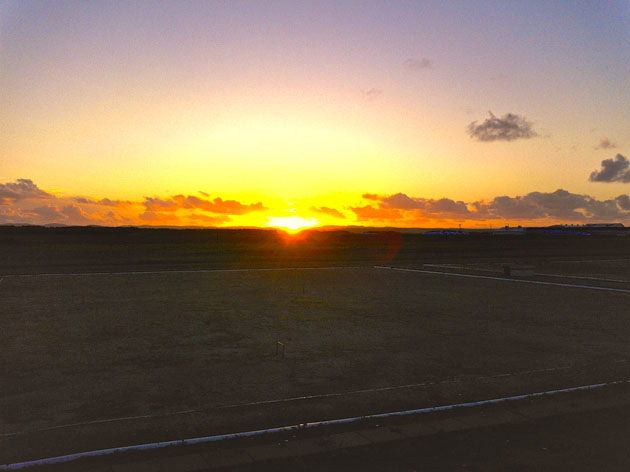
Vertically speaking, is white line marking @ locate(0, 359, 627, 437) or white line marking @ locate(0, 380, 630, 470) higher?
white line marking @ locate(0, 380, 630, 470)

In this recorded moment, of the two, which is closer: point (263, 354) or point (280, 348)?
point (263, 354)

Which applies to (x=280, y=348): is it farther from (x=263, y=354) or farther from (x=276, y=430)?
(x=276, y=430)

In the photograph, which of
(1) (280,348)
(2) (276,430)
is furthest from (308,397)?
(1) (280,348)

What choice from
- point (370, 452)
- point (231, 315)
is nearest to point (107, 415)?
point (370, 452)

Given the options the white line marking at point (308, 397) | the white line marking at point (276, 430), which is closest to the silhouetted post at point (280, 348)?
the white line marking at point (308, 397)

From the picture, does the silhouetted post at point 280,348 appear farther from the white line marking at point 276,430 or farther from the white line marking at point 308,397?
the white line marking at point 276,430

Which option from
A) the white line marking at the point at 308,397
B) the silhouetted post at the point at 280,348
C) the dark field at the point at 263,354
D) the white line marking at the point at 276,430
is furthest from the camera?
the silhouetted post at the point at 280,348

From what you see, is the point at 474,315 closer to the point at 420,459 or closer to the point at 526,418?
the point at 526,418

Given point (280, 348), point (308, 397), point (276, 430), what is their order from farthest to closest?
point (280, 348), point (308, 397), point (276, 430)

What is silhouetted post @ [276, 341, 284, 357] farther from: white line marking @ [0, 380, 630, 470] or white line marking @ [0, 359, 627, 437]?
white line marking @ [0, 380, 630, 470]

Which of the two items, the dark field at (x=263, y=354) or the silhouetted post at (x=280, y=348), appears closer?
the dark field at (x=263, y=354)

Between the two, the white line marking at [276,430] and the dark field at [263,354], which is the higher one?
the white line marking at [276,430]

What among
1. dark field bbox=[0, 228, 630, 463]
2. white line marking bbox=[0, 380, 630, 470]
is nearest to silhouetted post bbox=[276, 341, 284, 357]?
dark field bbox=[0, 228, 630, 463]
